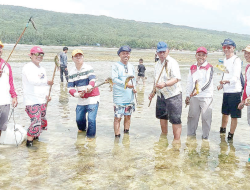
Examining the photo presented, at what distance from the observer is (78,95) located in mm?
6031

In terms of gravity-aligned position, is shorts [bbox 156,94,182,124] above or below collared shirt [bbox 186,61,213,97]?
below

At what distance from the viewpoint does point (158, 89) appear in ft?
19.9

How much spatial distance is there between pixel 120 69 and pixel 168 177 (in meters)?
2.59

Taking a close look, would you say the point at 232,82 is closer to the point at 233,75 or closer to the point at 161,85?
the point at 233,75

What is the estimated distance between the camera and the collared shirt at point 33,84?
5512 mm

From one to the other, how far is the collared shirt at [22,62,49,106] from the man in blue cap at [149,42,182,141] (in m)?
2.23

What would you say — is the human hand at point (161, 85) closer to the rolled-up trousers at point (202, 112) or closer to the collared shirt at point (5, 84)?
the rolled-up trousers at point (202, 112)

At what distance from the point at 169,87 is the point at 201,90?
0.77 meters

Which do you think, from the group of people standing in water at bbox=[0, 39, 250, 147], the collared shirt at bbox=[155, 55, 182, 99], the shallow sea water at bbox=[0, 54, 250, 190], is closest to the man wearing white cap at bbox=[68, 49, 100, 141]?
the group of people standing in water at bbox=[0, 39, 250, 147]

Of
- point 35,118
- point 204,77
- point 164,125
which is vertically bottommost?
point 164,125

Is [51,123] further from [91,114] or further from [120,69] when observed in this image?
[120,69]

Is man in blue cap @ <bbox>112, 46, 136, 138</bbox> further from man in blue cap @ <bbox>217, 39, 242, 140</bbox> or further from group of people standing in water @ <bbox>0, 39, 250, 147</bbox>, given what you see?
man in blue cap @ <bbox>217, 39, 242, 140</bbox>

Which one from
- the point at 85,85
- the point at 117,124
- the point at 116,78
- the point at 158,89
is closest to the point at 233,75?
the point at 158,89

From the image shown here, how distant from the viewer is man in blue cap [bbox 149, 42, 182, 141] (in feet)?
18.7
